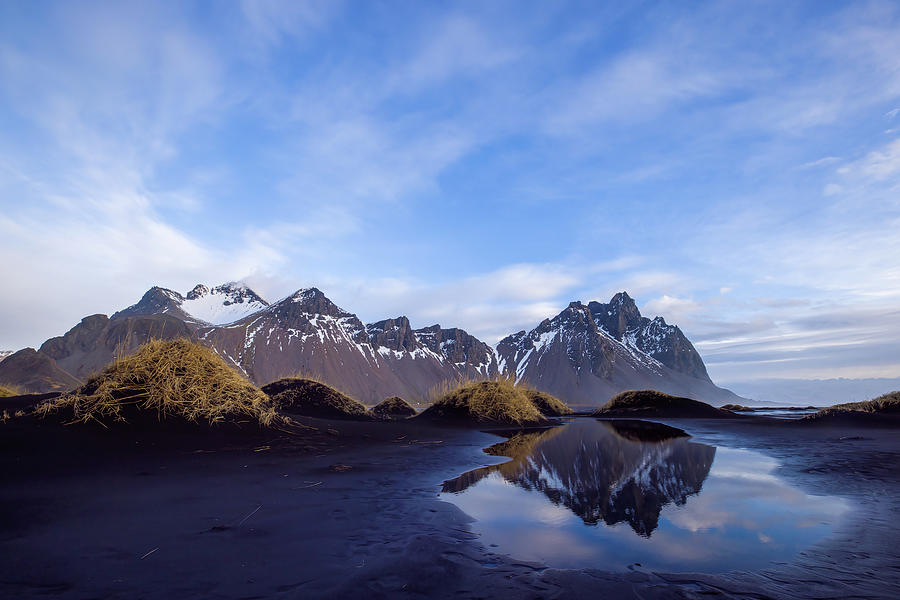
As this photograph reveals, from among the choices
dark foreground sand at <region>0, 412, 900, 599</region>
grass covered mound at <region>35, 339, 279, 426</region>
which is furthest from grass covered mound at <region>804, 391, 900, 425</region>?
grass covered mound at <region>35, 339, 279, 426</region>

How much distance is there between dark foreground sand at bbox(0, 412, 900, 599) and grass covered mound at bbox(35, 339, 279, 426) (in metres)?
0.74

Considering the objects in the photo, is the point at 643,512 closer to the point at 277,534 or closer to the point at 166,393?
the point at 277,534

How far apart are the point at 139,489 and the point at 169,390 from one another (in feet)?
11.1

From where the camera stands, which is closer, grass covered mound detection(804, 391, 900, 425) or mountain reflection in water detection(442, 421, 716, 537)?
mountain reflection in water detection(442, 421, 716, 537)

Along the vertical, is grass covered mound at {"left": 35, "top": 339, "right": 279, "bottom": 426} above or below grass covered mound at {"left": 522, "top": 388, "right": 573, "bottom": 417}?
above

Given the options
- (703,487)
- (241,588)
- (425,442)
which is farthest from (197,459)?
(703,487)

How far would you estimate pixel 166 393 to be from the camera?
758 cm

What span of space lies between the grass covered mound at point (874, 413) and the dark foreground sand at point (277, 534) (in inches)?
491

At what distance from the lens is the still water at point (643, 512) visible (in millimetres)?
3359

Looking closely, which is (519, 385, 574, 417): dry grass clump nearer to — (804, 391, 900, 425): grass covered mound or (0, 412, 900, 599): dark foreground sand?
(804, 391, 900, 425): grass covered mound

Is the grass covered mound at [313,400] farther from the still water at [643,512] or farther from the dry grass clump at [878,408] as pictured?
the dry grass clump at [878,408]

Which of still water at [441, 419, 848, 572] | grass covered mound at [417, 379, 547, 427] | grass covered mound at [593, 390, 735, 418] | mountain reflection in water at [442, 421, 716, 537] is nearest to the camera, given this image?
still water at [441, 419, 848, 572]

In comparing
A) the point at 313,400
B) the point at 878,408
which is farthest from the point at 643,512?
the point at 878,408

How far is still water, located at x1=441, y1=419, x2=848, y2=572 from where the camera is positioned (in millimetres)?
3359
